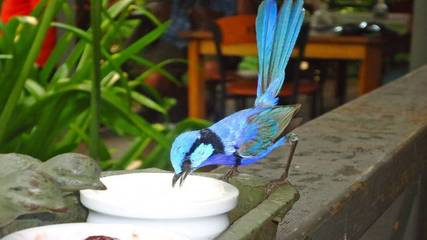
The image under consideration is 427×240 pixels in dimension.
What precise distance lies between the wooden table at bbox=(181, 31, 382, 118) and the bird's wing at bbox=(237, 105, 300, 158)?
3.96 meters

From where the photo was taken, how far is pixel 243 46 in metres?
4.79

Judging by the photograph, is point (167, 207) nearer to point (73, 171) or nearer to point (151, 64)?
point (73, 171)

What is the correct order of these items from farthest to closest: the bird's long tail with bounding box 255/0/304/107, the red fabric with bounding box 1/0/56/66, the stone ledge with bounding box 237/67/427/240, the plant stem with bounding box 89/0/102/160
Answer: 1. the red fabric with bounding box 1/0/56/66
2. the plant stem with bounding box 89/0/102/160
3. the stone ledge with bounding box 237/67/427/240
4. the bird's long tail with bounding box 255/0/304/107

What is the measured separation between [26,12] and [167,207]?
7.74 ft

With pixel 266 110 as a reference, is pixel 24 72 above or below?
below

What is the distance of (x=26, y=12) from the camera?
287 cm

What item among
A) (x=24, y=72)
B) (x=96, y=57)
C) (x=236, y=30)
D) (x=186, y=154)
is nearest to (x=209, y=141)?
(x=186, y=154)

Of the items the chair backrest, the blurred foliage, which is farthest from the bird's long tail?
the chair backrest

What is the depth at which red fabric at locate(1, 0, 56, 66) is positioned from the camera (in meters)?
2.84

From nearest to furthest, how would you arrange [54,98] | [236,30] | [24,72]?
[24,72] < [54,98] < [236,30]

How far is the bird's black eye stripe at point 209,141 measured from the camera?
28.7 inches

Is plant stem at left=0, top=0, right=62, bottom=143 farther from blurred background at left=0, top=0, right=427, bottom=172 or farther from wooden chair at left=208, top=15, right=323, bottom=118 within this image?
wooden chair at left=208, top=15, right=323, bottom=118

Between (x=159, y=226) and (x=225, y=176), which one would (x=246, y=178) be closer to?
(x=225, y=176)

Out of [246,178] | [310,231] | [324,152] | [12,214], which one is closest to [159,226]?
[12,214]
